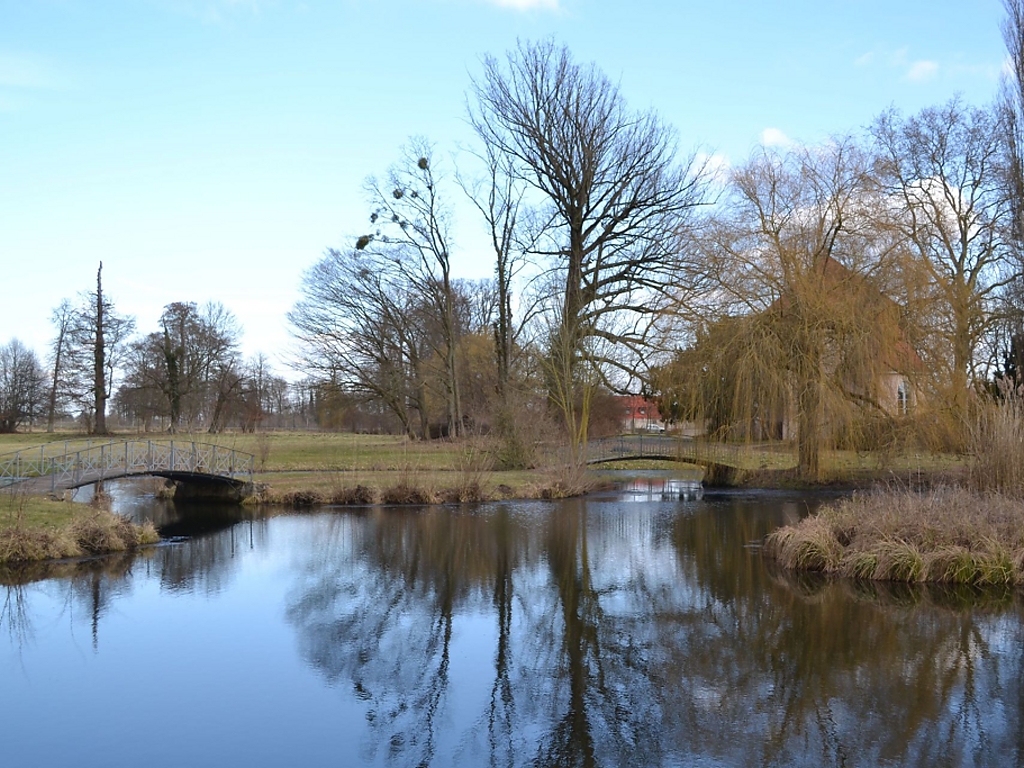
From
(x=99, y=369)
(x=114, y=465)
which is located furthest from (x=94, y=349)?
(x=114, y=465)

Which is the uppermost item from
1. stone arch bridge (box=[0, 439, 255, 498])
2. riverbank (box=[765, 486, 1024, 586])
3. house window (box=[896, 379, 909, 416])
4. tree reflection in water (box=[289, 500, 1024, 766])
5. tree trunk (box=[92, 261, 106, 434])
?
tree trunk (box=[92, 261, 106, 434])

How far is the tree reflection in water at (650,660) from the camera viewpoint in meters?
7.09

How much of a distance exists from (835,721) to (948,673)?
85.5 inches

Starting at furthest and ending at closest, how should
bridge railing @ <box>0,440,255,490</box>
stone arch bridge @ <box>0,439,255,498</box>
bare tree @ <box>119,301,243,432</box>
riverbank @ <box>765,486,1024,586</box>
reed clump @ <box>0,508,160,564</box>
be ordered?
bare tree @ <box>119,301,243,432</box> < bridge railing @ <box>0,440,255,490</box> < stone arch bridge @ <box>0,439,255,498</box> < reed clump @ <box>0,508,160,564</box> < riverbank @ <box>765,486,1024,586</box>

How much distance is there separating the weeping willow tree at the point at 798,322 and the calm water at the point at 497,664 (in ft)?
33.5

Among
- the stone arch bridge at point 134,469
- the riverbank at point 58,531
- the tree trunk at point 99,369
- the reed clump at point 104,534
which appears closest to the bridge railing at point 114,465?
the stone arch bridge at point 134,469

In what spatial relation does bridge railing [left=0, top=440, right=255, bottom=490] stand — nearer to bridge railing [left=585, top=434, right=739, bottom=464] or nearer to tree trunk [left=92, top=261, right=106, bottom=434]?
bridge railing [left=585, top=434, right=739, bottom=464]

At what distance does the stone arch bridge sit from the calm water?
517 centimetres

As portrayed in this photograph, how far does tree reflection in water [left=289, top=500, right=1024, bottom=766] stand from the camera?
7090 millimetres

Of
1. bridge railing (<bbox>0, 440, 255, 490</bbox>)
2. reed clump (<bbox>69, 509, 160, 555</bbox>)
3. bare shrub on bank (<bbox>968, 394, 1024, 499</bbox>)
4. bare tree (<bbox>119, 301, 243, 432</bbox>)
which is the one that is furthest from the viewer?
bare tree (<bbox>119, 301, 243, 432</bbox>)

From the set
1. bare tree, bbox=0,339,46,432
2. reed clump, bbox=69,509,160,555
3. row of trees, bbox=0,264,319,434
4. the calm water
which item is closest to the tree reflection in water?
the calm water

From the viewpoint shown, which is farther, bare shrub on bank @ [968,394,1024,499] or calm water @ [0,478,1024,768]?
bare shrub on bank @ [968,394,1024,499]

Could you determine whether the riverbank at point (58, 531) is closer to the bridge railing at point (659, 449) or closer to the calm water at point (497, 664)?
the calm water at point (497, 664)

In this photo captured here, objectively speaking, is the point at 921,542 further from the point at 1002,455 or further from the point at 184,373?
the point at 184,373
